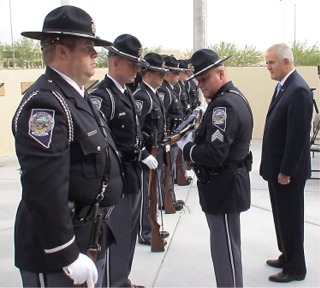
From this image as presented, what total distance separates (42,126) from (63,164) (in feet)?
0.57

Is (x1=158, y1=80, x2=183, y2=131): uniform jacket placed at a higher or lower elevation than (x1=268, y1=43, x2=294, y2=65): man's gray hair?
lower

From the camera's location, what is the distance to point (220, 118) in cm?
285

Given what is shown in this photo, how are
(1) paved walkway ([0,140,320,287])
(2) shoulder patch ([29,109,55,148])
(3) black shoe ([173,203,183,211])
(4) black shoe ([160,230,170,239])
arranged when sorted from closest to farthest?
(2) shoulder patch ([29,109,55,148]) < (1) paved walkway ([0,140,320,287]) < (4) black shoe ([160,230,170,239]) < (3) black shoe ([173,203,183,211])

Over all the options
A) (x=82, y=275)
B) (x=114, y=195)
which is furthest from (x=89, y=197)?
(x=82, y=275)

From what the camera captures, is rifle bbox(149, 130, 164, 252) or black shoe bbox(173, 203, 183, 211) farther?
black shoe bbox(173, 203, 183, 211)

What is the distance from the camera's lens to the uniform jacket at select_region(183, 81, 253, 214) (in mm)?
2850

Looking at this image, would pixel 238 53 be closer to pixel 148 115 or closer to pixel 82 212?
pixel 148 115

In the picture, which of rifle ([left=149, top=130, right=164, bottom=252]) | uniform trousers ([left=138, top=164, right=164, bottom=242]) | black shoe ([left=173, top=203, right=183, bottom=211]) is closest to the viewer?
rifle ([left=149, top=130, right=164, bottom=252])

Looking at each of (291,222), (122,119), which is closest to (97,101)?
(122,119)

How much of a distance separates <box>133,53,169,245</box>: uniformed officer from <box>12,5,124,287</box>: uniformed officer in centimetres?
231

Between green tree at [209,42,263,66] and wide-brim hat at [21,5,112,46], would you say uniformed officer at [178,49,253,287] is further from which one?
green tree at [209,42,263,66]

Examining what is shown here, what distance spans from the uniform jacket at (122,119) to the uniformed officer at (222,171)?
602mm

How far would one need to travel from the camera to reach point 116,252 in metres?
3.37

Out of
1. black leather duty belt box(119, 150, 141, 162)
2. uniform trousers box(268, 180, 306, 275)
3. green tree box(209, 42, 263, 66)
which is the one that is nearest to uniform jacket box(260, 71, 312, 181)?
uniform trousers box(268, 180, 306, 275)
